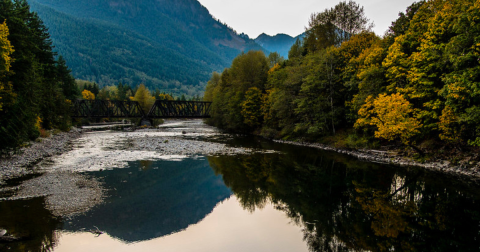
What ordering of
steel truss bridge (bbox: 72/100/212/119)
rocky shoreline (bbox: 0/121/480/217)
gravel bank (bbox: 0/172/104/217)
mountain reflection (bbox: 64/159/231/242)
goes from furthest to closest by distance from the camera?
1. steel truss bridge (bbox: 72/100/212/119)
2. rocky shoreline (bbox: 0/121/480/217)
3. gravel bank (bbox: 0/172/104/217)
4. mountain reflection (bbox: 64/159/231/242)

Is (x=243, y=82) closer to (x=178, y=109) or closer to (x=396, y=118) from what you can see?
(x=178, y=109)

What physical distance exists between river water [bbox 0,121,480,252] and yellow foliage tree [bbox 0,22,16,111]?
714 cm

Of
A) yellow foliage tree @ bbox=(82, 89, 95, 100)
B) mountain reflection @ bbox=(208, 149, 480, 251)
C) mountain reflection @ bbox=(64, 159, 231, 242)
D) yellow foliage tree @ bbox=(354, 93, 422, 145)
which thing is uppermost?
yellow foliage tree @ bbox=(82, 89, 95, 100)

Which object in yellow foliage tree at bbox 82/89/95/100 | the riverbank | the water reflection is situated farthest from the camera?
yellow foliage tree at bbox 82/89/95/100

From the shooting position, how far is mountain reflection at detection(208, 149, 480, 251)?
1141 cm

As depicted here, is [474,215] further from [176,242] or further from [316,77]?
[316,77]

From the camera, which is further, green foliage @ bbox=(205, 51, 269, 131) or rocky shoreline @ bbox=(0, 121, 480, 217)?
green foliage @ bbox=(205, 51, 269, 131)

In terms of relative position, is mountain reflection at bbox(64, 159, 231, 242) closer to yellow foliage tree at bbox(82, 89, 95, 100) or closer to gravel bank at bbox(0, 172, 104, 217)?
gravel bank at bbox(0, 172, 104, 217)

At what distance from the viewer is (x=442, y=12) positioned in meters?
23.3

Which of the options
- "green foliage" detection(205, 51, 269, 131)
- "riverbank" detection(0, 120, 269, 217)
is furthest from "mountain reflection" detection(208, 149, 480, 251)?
"green foliage" detection(205, 51, 269, 131)

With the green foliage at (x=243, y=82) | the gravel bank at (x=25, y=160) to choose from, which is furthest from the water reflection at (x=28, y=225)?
the green foliage at (x=243, y=82)

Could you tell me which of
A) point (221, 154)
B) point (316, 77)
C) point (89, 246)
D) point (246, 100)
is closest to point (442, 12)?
point (316, 77)

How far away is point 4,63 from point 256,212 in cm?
2388

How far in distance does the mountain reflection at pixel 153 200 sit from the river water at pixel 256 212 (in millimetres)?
49
